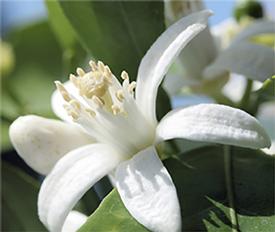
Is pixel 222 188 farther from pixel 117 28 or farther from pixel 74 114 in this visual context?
pixel 117 28

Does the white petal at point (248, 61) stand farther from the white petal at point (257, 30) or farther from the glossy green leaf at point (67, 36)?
the glossy green leaf at point (67, 36)

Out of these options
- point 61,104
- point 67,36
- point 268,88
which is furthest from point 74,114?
point 67,36

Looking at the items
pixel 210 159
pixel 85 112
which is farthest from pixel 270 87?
pixel 85 112

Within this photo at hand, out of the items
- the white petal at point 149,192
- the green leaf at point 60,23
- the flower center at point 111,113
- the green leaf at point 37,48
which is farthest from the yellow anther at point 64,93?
the green leaf at point 37,48

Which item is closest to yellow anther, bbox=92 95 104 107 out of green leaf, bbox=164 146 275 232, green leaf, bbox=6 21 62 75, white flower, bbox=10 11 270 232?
white flower, bbox=10 11 270 232

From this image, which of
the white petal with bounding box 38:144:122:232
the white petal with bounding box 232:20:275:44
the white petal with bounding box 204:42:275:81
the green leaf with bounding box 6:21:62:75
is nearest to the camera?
the white petal with bounding box 38:144:122:232

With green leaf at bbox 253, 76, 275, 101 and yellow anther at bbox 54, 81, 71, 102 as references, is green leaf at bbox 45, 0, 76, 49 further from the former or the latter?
green leaf at bbox 253, 76, 275, 101
